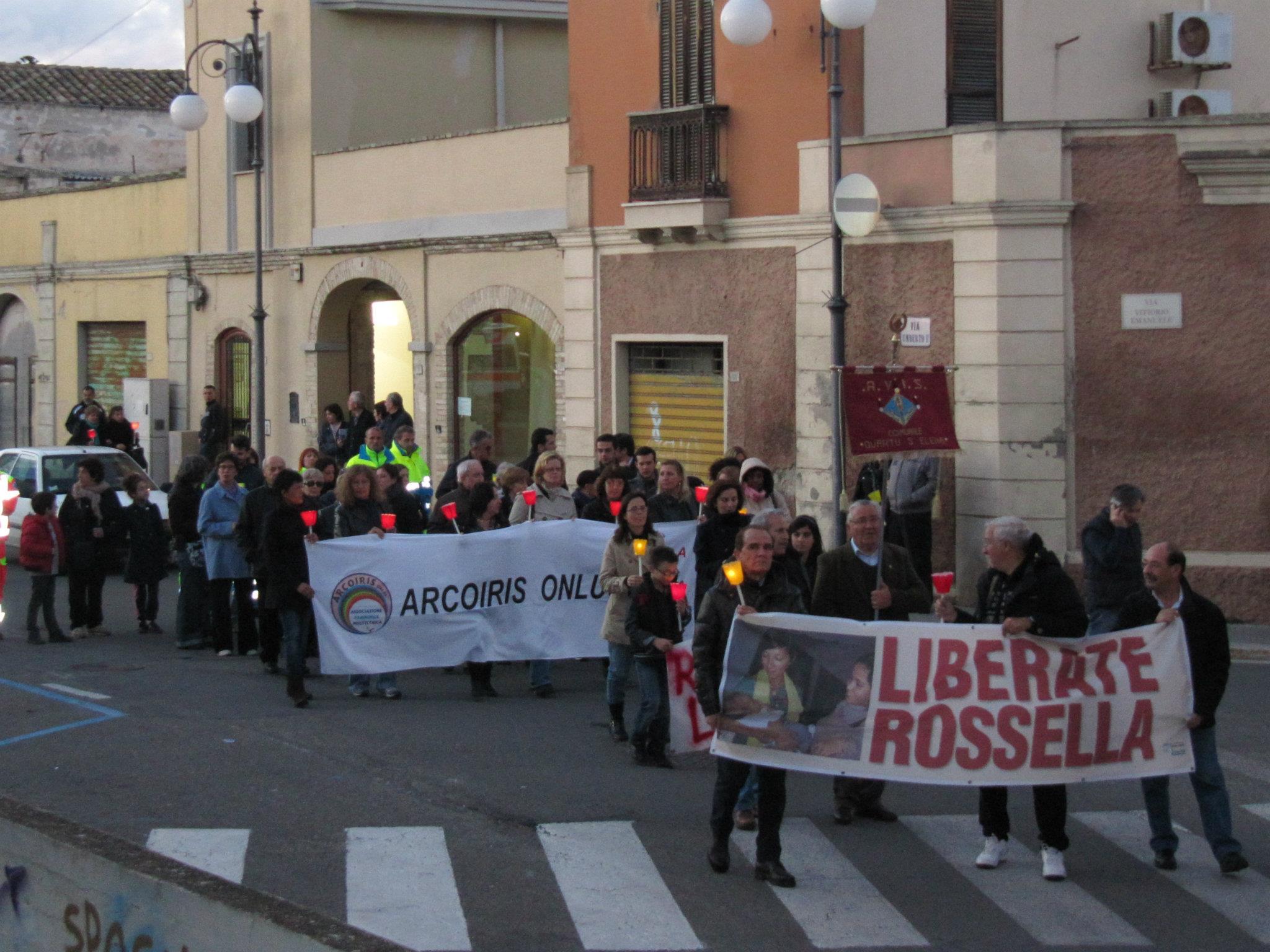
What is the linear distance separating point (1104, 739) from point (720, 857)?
197 centimetres

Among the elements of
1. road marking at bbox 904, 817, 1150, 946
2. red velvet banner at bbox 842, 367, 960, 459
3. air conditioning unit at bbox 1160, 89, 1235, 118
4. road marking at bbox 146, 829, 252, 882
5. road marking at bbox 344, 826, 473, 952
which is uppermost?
air conditioning unit at bbox 1160, 89, 1235, 118

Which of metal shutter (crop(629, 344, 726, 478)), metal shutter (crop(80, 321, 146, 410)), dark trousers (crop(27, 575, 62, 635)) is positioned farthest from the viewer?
metal shutter (crop(80, 321, 146, 410))

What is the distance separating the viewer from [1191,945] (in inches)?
283

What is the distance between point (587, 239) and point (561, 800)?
11996 mm

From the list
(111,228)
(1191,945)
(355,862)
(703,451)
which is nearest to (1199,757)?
(1191,945)

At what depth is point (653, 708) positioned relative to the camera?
33.2 ft

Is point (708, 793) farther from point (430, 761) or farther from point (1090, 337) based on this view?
point (1090, 337)

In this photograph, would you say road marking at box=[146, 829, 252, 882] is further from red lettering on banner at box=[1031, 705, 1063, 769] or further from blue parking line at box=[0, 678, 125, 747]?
red lettering on banner at box=[1031, 705, 1063, 769]

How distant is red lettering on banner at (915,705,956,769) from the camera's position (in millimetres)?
8227

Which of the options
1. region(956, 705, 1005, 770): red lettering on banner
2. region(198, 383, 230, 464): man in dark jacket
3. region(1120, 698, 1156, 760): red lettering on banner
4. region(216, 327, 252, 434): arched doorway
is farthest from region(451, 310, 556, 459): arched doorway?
region(1120, 698, 1156, 760): red lettering on banner

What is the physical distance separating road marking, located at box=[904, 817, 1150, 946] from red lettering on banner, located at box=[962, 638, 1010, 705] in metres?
0.75

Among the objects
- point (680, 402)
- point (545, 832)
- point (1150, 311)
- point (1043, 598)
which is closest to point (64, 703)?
point (545, 832)

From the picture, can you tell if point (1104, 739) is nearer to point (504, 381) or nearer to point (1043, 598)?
point (1043, 598)

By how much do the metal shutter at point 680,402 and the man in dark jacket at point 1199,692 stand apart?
439 inches
